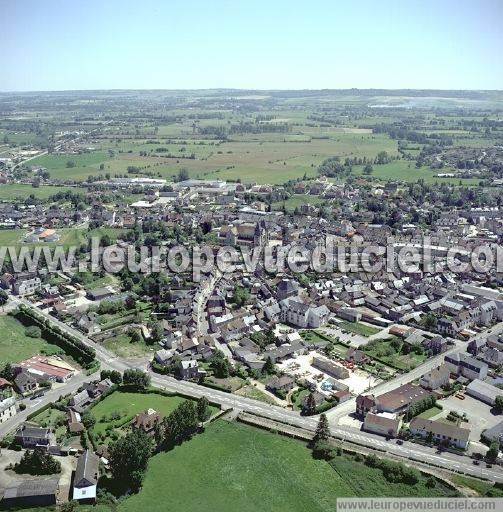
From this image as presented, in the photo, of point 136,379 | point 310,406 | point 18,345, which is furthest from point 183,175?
point 310,406

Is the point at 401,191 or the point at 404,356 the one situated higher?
the point at 401,191

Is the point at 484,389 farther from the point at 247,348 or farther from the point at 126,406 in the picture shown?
the point at 126,406

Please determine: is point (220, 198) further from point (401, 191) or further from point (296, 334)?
point (296, 334)

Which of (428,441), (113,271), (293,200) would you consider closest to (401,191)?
(293,200)

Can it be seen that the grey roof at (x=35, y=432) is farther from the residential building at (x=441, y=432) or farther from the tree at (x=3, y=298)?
the tree at (x=3, y=298)

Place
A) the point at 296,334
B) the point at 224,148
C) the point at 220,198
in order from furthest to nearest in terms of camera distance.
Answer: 1. the point at 224,148
2. the point at 220,198
3. the point at 296,334

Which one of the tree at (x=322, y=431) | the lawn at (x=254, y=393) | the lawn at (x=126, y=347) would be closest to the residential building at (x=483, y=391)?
the tree at (x=322, y=431)

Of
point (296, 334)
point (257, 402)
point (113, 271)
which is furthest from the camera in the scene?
point (113, 271)

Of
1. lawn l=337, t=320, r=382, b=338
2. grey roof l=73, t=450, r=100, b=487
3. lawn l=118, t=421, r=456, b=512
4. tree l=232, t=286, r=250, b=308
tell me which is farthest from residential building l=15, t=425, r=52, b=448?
lawn l=337, t=320, r=382, b=338
